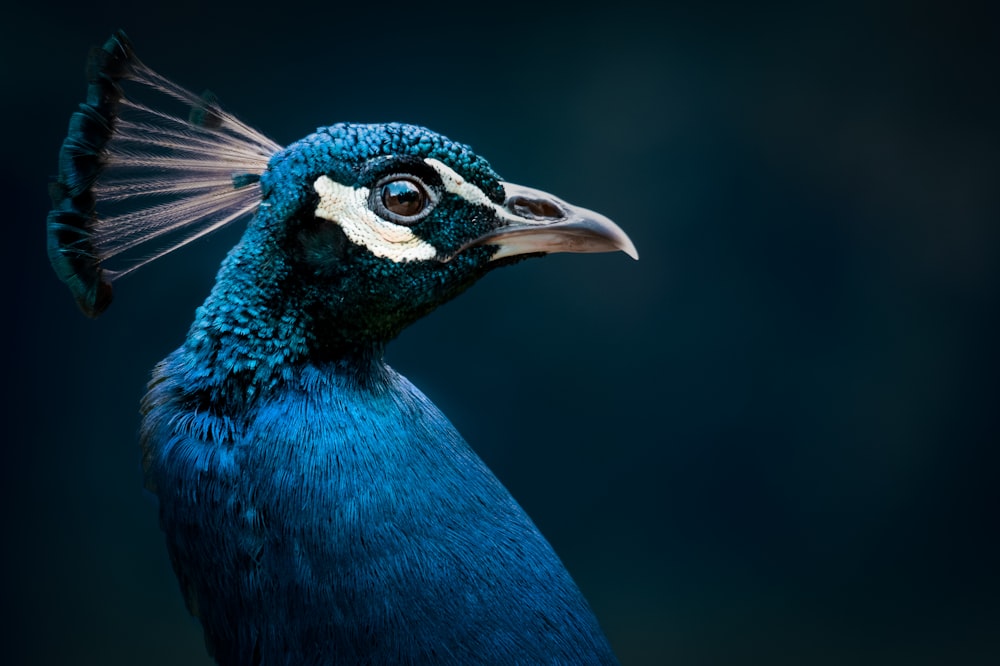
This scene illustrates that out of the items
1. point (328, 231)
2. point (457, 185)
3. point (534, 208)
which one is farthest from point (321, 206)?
point (534, 208)

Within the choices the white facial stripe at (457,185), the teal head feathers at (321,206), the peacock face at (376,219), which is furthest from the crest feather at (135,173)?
the white facial stripe at (457,185)

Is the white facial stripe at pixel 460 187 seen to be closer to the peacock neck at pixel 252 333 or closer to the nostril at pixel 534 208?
the nostril at pixel 534 208

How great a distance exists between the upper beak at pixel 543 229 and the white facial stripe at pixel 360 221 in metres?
0.09

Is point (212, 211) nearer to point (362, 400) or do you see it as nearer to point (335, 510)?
point (362, 400)

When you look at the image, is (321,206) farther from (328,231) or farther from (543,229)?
(543,229)

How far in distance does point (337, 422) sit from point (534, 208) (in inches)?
14.1

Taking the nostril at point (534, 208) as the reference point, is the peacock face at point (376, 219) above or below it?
below

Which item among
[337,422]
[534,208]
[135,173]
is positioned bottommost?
[337,422]

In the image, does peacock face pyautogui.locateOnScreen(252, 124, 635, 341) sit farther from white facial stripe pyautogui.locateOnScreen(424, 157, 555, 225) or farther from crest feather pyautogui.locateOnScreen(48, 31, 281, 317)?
crest feather pyautogui.locateOnScreen(48, 31, 281, 317)

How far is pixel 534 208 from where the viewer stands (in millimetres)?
1248

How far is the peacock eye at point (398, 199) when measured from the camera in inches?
46.2

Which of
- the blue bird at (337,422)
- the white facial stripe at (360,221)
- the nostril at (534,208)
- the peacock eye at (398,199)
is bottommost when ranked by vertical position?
the blue bird at (337,422)

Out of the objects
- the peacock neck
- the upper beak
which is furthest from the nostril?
the peacock neck

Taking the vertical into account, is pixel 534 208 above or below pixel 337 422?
above
